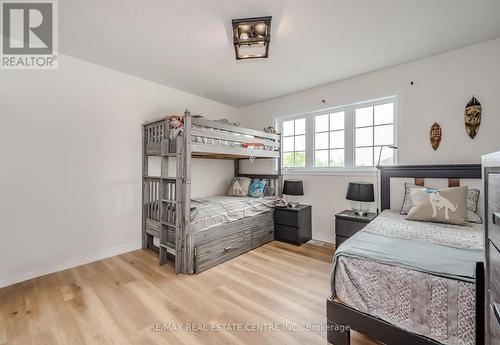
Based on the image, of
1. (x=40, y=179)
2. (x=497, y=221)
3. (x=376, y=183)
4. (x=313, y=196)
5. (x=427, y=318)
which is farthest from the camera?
(x=313, y=196)

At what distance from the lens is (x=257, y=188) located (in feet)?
12.2

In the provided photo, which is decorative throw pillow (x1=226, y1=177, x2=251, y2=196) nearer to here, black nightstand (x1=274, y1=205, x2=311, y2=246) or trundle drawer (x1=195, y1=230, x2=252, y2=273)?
black nightstand (x1=274, y1=205, x2=311, y2=246)

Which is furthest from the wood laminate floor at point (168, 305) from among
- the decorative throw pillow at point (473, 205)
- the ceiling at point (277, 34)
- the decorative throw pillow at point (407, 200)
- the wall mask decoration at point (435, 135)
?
the ceiling at point (277, 34)

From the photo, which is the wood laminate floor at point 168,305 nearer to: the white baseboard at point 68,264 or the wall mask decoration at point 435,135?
the white baseboard at point 68,264

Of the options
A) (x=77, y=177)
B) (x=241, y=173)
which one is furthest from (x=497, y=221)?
(x=241, y=173)

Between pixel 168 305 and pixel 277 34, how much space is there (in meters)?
2.65

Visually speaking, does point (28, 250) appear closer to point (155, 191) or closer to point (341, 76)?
point (155, 191)

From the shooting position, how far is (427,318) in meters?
1.10

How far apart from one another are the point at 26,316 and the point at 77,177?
1.41 m

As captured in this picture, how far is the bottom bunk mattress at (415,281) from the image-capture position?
1.04 meters

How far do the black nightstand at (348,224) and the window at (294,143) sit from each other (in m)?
1.20

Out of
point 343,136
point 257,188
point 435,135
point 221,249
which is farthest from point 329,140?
point 221,249

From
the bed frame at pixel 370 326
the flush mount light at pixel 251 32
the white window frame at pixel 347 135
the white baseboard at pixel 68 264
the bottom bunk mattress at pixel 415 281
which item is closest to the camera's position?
the bed frame at pixel 370 326

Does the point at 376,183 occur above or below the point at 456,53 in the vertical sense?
below
